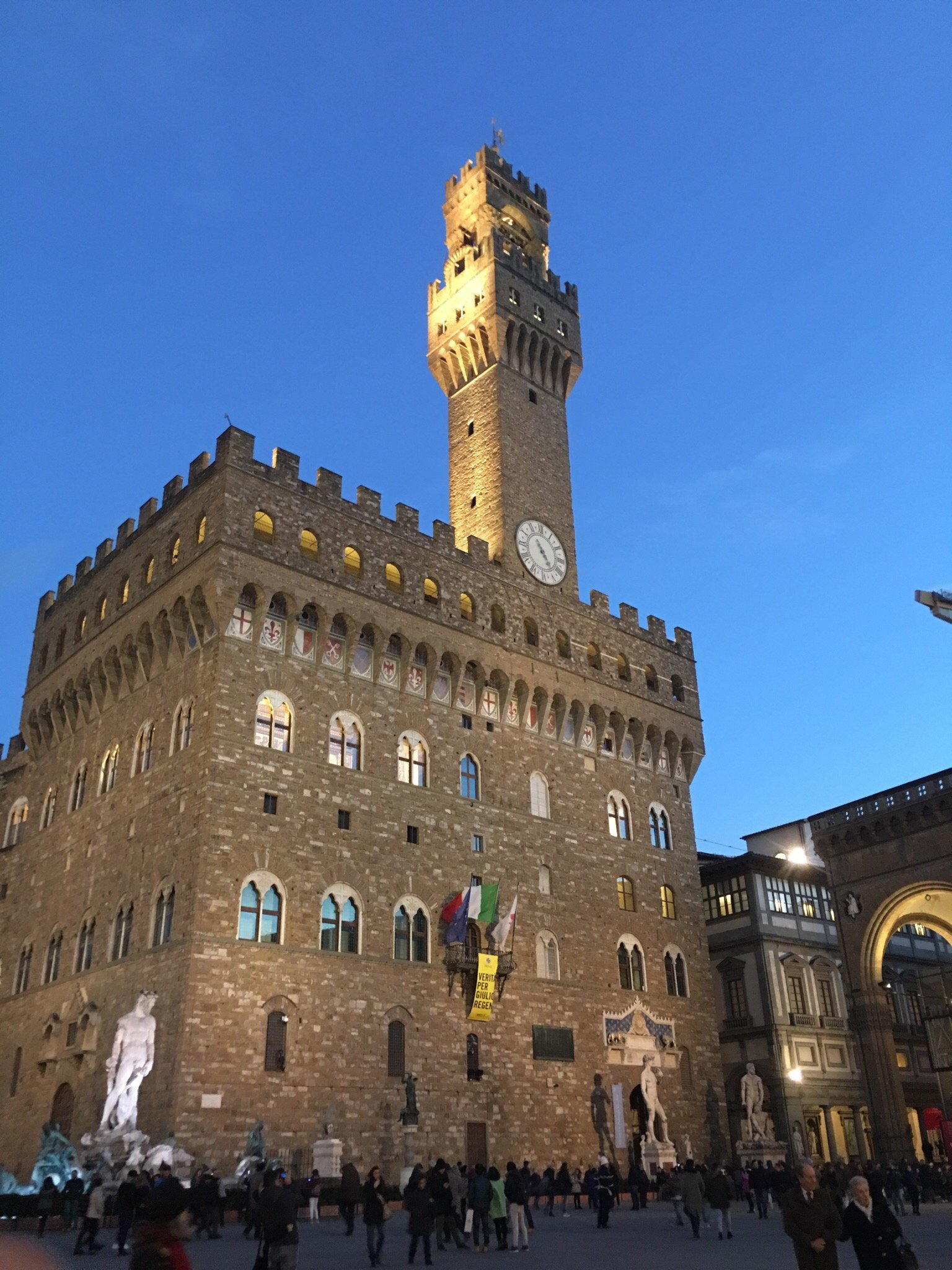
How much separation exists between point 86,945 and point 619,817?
1760 cm

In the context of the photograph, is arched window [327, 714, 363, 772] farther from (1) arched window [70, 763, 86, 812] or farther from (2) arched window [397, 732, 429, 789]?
(1) arched window [70, 763, 86, 812]

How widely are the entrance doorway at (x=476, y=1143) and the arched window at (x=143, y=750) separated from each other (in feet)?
42.5

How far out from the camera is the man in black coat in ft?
28.3

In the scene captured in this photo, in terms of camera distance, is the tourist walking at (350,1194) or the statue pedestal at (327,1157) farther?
the statue pedestal at (327,1157)

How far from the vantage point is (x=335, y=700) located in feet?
98.2

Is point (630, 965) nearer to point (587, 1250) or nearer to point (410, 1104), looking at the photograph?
point (410, 1104)

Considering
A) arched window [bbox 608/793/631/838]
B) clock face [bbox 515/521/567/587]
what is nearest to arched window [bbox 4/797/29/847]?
clock face [bbox 515/521/567/587]

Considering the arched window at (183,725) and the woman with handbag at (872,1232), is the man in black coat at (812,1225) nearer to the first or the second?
the woman with handbag at (872,1232)

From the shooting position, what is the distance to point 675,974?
36250 mm

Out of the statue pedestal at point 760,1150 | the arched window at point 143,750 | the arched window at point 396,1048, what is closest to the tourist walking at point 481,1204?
the arched window at point 396,1048

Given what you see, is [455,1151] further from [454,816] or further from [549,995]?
[454,816]

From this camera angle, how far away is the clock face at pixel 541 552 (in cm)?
3703

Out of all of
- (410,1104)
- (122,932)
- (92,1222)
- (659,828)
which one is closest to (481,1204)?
(92,1222)

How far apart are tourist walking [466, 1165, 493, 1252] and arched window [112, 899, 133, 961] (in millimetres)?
13162
